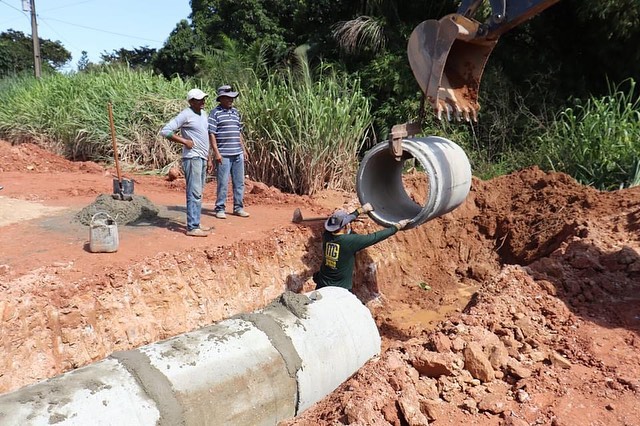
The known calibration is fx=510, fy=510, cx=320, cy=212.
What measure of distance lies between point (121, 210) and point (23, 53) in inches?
1402

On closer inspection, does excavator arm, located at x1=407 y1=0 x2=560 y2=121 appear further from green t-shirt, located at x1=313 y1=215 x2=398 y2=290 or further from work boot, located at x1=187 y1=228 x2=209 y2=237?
work boot, located at x1=187 y1=228 x2=209 y2=237

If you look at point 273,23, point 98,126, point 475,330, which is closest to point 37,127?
point 98,126

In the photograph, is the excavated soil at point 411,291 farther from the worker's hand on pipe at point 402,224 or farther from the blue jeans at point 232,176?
the worker's hand on pipe at point 402,224

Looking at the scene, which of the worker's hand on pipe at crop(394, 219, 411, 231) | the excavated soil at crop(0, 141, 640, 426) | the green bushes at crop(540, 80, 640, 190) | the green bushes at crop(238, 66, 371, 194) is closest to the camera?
the excavated soil at crop(0, 141, 640, 426)

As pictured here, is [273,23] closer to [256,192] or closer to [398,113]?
[398,113]

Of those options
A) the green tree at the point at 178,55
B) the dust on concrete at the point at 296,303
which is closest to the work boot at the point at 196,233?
the dust on concrete at the point at 296,303

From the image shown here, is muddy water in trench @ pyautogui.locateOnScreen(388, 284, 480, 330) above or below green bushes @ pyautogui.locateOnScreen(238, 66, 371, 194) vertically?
below

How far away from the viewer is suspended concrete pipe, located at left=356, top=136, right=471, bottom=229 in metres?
4.80

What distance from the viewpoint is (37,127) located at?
13.7 metres

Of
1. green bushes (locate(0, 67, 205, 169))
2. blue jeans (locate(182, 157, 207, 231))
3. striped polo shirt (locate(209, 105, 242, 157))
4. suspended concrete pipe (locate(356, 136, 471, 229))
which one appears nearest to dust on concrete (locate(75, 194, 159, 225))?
blue jeans (locate(182, 157, 207, 231))

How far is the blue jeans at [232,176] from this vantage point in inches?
254

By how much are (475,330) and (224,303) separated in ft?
9.86

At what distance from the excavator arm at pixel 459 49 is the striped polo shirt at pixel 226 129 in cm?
269

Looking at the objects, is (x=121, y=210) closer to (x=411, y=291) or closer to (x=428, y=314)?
(x=411, y=291)
